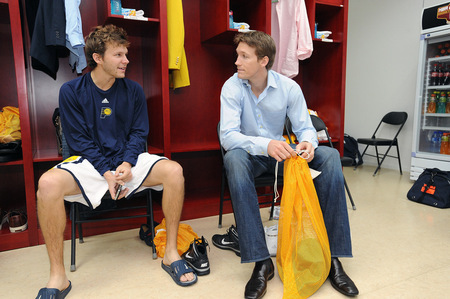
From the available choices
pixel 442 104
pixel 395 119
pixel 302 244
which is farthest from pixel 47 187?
pixel 395 119

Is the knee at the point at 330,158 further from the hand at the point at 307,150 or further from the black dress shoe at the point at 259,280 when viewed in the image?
the black dress shoe at the point at 259,280

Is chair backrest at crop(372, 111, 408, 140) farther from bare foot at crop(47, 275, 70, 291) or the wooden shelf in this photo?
bare foot at crop(47, 275, 70, 291)

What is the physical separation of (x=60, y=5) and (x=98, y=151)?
1.10 m

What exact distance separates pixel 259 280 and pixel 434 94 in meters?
3.59

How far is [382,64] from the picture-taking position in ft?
16.3

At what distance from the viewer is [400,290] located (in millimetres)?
1597

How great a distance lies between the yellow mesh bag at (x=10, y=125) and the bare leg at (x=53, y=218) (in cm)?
81

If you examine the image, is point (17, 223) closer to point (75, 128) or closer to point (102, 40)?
point (75, 128)

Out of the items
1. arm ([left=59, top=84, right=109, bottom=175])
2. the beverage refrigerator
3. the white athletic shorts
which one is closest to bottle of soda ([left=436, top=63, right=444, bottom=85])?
the beverage refrigerator

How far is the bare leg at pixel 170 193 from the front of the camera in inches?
71.7

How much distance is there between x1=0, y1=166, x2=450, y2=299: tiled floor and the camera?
161 cm

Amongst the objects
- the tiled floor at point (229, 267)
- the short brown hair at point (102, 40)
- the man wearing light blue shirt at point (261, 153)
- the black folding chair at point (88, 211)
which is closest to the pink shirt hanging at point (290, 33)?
the man wearing light blue shirt at point (261, 153)

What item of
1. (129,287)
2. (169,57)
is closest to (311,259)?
(129,287)

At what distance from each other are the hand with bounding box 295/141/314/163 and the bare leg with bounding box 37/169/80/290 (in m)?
1.22
